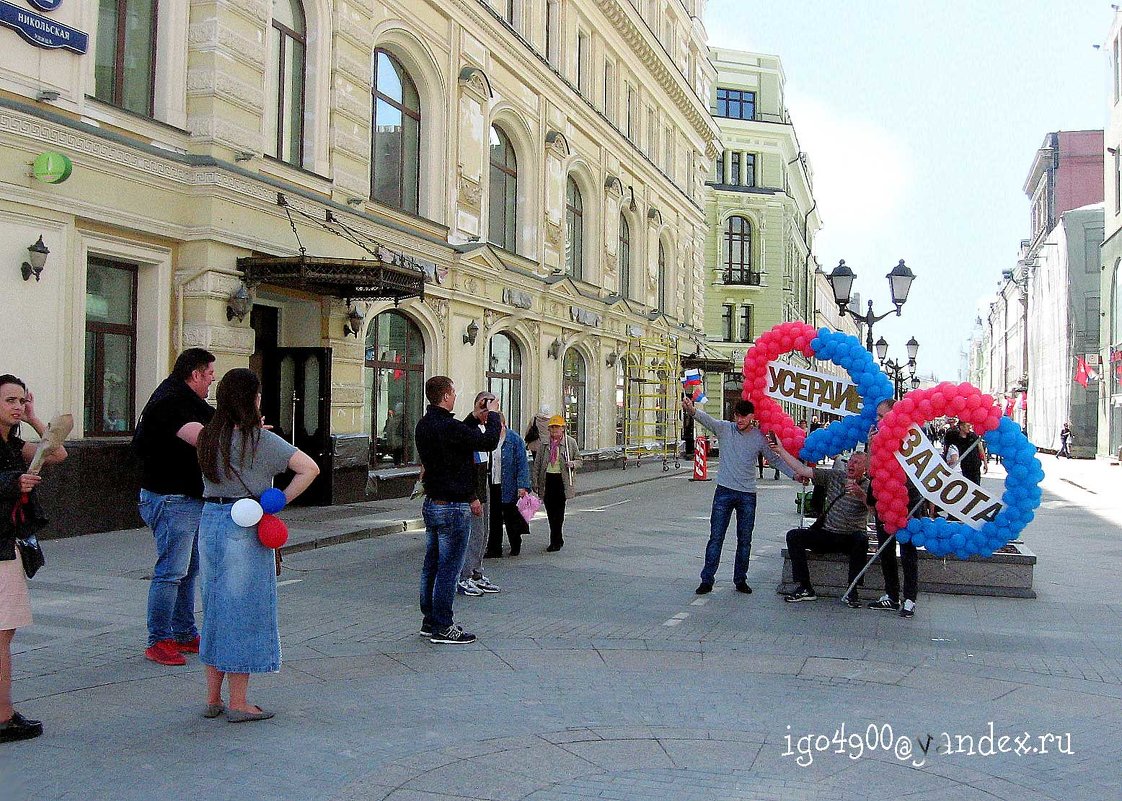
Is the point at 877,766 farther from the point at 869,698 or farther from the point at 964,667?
the point at 964,667

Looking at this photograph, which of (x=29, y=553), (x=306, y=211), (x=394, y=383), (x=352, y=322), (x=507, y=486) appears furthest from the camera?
(x=394, y=383)

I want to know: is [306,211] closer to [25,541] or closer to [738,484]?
[738,484]

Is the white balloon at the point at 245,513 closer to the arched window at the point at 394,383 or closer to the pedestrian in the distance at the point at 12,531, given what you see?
the pedestrian in the distance at the point at 12,531

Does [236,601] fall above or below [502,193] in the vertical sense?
below

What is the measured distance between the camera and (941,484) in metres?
9.01

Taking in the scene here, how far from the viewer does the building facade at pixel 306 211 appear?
40.0ft

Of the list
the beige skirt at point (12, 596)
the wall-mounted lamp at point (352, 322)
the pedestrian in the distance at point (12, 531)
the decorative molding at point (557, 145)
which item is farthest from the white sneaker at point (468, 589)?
the decorative molding at point (557, 145)

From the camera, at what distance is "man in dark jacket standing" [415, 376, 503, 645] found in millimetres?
7395

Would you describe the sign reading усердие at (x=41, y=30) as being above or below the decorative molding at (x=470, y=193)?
A: below

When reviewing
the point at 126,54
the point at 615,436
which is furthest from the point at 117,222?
the point at 615,436

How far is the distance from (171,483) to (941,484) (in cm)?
625

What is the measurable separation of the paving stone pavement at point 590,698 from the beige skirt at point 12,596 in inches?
23.5

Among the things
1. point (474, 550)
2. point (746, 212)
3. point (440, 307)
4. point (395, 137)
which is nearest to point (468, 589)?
point (474, 550)

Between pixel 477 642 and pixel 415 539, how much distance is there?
643 centimetres
